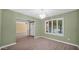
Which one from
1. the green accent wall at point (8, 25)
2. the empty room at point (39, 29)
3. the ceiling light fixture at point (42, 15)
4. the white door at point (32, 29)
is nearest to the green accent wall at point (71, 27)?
the empty room at point (39, 29)

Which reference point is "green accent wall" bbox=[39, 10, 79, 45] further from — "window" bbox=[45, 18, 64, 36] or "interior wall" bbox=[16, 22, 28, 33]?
"interior wall" bbox=[16, 22, 28, 33]

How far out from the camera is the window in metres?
2.20

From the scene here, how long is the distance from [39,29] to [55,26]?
17.0 inches

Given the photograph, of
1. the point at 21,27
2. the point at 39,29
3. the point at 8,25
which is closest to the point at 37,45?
the point at 39,29

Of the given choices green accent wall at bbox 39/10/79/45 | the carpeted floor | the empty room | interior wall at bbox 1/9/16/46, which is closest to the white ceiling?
the empty room

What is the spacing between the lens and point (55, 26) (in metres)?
2.29

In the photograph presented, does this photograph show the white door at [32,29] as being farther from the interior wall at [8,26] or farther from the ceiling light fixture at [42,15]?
the interior wall at [8,26]

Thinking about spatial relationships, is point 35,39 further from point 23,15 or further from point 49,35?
point 23,15

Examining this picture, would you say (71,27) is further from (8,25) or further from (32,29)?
(8,25)

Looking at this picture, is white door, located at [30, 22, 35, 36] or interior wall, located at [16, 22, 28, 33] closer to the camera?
interior wall, located at [16, 22, 28, 33]

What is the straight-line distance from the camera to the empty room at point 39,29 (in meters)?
2.14

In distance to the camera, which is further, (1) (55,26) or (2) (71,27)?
(1) (55,26)
